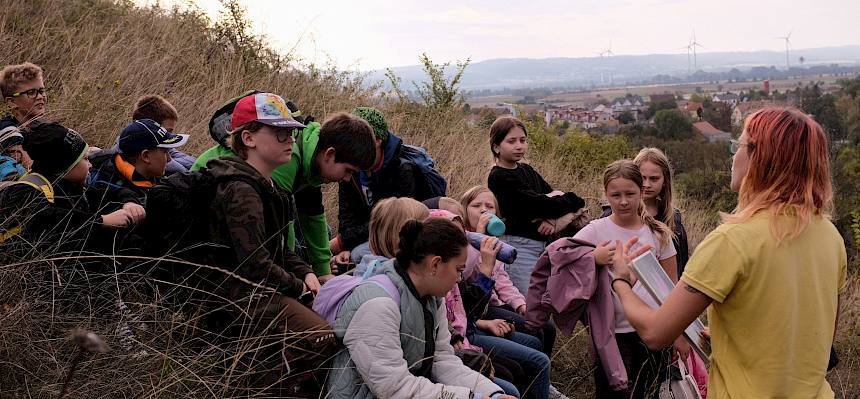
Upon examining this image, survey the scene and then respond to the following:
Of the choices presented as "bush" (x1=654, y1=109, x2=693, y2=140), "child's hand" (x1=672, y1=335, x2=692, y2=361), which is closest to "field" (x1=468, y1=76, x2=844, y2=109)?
"bush" (x1=654, y1=109, x2=693, y2=140)

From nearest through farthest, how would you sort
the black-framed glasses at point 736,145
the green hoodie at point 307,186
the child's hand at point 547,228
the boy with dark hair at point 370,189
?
the black-framed glasses at point 736,145
the green hoodie at point 307,186
the boy with dark hair at point 370,189
the child's hand at point 547,228

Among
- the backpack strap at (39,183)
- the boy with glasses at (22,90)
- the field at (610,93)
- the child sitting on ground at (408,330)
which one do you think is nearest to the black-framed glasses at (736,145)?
the child sitting on ground at (408,330)

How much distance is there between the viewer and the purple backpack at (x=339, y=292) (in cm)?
323

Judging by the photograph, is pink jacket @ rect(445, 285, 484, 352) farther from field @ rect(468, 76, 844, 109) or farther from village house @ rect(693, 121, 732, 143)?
field @ rect(468, 76, 844, 109)

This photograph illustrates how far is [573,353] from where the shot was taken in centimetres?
568

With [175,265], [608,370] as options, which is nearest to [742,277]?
[608,370]

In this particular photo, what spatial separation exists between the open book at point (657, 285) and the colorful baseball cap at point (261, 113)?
1.69 m

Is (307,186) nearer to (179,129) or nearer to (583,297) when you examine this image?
(583,297)

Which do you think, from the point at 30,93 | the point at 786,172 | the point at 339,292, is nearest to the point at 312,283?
the point at 339,292

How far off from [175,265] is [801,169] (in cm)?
256

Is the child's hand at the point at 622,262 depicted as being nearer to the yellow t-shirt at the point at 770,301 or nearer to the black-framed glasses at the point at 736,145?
the yellow t-shirt at the point at 770,301

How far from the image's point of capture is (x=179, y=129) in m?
7.41

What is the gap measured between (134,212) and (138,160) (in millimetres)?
555

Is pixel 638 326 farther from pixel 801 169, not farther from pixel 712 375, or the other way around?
pixel 801 169
